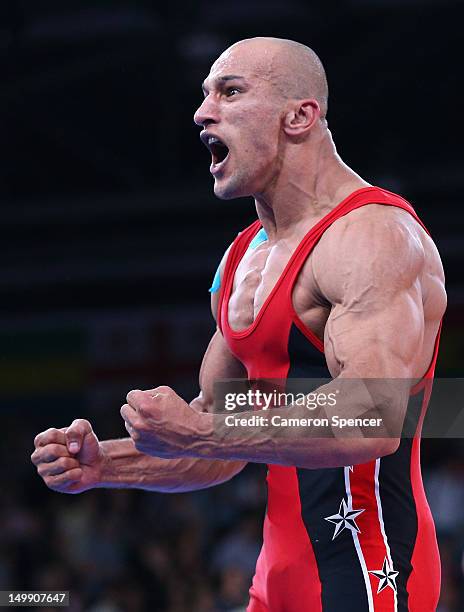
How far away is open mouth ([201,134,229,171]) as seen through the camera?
2.57 metres

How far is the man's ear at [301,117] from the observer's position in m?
2.54

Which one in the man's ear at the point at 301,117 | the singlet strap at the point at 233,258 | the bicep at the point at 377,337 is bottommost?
the bicep at the point at 377,337

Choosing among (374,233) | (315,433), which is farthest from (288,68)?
(315,433)

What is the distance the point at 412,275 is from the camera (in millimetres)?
2264

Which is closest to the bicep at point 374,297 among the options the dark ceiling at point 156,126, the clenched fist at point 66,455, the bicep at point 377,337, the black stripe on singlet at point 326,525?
the bicep at point 377,337

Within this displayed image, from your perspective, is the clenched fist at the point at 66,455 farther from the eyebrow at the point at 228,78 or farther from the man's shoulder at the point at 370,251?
the eyebrow at the point at 228,78

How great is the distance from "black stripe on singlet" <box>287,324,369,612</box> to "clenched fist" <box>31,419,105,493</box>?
501 millimetres

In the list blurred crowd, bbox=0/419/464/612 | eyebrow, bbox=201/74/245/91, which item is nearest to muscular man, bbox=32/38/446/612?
eyebrow, bbox=201/74/245/91

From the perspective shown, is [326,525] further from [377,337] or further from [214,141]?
[214,141]

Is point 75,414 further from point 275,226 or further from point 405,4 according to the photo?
point 275,226

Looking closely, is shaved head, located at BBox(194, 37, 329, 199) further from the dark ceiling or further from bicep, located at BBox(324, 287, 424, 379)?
the dark ceiling

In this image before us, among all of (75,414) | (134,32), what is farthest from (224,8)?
(75,414)

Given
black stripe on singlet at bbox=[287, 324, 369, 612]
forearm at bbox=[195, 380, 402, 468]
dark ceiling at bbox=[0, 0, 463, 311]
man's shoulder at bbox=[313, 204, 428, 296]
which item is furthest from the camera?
dark ceiling at bbox=[0, 0, 463, 311]

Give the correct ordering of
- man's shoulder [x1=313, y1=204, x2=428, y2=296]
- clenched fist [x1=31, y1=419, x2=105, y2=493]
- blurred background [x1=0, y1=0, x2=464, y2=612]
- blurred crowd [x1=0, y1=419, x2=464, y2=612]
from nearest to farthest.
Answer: man's shoulder [x1=313, y1=204, x2=428, y2=296], clenched fist [x1=31, y1=419, x2=105, y2=493], blurred crowd [x1=0, y1=419, x2=464, y2=612], blurred background [x1=0, y1=0, x2=464, y2=612]
